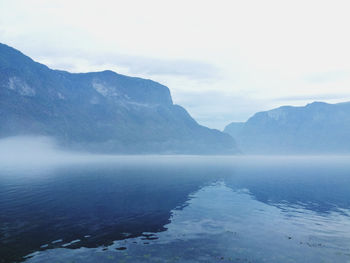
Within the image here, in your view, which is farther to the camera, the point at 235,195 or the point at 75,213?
the point at 235,195

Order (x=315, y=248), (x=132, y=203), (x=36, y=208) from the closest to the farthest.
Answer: (x=315, y=248) → (x=36, y=208) → (x=132, y=203)

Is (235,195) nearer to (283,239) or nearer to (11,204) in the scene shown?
(283,239)

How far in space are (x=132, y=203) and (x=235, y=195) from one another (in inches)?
1211

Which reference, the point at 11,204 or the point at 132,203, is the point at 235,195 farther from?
the point at 11,204

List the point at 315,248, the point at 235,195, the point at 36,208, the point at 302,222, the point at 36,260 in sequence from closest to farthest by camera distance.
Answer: the point at 36,260
the point at 315,248
the point at 302,222
the point at 36,208
the point at 235,195

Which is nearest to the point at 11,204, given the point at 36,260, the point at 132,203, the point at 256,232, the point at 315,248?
the point at 132,203

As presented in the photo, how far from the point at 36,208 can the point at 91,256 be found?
99.4 ft

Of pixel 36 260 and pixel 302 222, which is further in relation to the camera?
pixel 302 222

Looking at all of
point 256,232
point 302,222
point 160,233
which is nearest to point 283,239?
point 256,232

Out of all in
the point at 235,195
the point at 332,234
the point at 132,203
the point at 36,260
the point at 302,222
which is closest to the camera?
the point at 36,260

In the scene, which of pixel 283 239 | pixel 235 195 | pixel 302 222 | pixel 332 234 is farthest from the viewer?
pixel 235 195

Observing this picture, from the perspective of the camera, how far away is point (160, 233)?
4100 cm

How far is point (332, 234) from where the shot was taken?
1661 inches

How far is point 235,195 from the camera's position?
7906 cm
